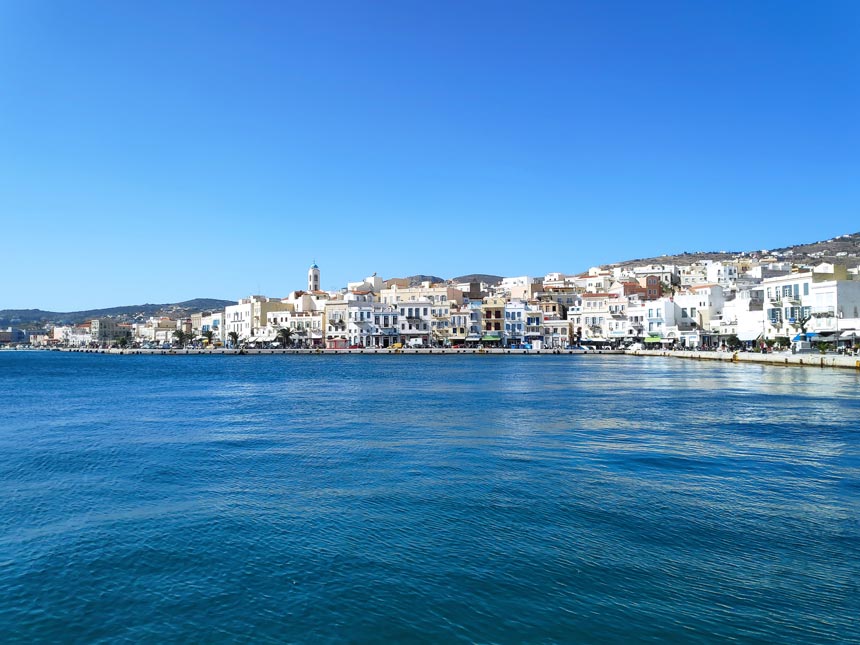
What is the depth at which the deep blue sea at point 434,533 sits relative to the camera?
20.6 feet

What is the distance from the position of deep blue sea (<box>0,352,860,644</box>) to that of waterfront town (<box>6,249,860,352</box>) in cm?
4120

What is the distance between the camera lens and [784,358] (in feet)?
152

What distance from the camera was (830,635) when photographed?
591cm

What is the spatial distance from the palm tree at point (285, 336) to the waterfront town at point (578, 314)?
0.15 metres

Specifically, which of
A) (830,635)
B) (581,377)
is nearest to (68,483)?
(830,635)

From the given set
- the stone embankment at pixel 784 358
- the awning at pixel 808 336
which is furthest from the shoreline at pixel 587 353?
the awning at pixel 808 336

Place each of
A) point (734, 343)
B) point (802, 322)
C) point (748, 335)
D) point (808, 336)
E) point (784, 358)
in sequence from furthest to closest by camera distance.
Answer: point (734, 343), point (748, 335), point (802, 322), point (808, 336), point (784, 358)

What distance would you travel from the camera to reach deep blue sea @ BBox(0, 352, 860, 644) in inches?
248

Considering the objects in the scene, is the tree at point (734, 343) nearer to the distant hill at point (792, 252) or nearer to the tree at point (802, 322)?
the tree at point (802, 322)

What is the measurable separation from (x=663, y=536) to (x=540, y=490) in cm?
258

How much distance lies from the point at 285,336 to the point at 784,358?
6183 cm

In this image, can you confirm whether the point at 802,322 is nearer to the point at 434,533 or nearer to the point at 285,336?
the point at 434,533

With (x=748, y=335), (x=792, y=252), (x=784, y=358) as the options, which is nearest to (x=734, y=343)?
(x=748, y=335)

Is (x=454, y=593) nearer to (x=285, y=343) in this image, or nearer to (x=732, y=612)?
(x=732, y=612)
